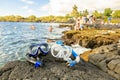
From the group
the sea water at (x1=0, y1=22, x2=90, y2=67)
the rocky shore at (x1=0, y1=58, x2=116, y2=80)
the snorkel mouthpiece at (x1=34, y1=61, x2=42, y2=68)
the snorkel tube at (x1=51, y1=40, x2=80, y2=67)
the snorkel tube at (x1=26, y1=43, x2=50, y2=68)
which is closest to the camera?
the rocky shore at (x1=0, y1=58, x2=116, y2=80)

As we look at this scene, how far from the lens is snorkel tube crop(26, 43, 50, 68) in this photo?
8697 millimetres

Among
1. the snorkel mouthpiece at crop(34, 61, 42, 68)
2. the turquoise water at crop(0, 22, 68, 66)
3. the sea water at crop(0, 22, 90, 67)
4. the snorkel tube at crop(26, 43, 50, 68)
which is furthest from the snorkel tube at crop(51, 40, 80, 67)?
the turquoise water at crop(0, 22, 68, 66)

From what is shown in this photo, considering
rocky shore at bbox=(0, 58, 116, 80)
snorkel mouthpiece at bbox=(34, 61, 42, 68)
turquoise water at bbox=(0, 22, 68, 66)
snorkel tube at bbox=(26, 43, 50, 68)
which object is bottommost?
turquoise water at bbox=(0, 22, 68, 66)

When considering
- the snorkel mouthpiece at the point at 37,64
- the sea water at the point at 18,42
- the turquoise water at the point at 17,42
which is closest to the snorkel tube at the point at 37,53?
the snorkel mouthpiece at the point at 37,64

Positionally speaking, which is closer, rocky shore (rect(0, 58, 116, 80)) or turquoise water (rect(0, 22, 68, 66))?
rocky shore (rect(0, 58, 116, 80))

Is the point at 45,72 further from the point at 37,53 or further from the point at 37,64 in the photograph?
the point at 37,53

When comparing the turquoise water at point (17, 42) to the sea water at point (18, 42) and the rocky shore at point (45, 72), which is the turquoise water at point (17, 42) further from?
the rocky shore at point (45, 72)

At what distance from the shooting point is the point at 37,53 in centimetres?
924

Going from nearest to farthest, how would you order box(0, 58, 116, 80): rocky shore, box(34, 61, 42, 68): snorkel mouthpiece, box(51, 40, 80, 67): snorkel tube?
box(0, 58, 116, 80): rocky shore → box(34, 61, 42, 68): snorkel mouthpiece → box(51, 40, 80, 67): snorkel tube

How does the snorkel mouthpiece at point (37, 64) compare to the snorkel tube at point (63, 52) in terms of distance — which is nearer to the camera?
the snorkel mouthpiece at point (37, 64)

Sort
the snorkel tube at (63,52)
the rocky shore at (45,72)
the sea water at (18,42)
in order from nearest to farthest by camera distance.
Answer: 1. the rocky shore at (45,72)
2. the snorkel tube at (63,52)
3. the sea water at (18,42)

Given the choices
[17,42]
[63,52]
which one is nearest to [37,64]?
[63,52]

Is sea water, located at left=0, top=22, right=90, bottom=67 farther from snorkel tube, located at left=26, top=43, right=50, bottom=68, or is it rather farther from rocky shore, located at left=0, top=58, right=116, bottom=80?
rocky shore, located at left=0, top=58, right=116, bottom=80

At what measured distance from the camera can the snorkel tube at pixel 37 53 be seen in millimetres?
8697
